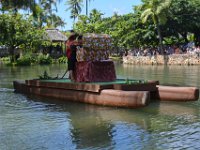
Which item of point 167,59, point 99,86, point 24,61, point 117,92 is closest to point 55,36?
point 24,61

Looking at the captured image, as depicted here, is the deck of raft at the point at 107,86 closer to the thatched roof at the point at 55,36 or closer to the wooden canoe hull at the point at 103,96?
the wooden canoe hull at the point at 103,96

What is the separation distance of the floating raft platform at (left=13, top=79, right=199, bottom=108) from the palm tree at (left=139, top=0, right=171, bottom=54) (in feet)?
106

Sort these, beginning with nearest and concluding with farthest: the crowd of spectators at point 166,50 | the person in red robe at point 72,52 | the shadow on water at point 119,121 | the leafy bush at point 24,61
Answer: the shadow on water at point 119,121 → the person in red robe at point 72,52 → the crowd of spectators at point 166,50 → the leafy bush at point 24,61

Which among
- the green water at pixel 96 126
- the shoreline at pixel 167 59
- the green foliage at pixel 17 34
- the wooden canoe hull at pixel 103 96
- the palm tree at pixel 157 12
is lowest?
the green water at pixel 96 126

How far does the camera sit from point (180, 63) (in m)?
44.8

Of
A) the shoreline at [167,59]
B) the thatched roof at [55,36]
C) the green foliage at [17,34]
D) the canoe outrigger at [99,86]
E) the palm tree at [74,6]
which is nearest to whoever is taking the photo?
the canoe outrigger at [99,86]

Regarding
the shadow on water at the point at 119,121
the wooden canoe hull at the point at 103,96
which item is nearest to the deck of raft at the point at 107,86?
the wooden canoe hull at the point at 103,96

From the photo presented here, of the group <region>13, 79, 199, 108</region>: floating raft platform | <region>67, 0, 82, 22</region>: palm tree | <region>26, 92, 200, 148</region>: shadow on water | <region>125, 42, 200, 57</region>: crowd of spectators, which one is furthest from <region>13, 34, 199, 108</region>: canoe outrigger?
<region>67, 0, 82, 22</region>: palm tree

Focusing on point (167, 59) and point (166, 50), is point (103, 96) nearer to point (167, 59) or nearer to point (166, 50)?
point (167, 59)

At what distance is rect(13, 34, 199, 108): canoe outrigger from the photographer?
14234 mm

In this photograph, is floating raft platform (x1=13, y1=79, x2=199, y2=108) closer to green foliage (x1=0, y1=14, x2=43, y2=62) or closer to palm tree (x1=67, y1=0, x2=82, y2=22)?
green foliage (x1=0, y1=14, x2=43, y2=62)

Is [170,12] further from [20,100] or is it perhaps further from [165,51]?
[20,100]

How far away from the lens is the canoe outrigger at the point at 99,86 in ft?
46.7

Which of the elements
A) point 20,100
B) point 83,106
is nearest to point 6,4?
point 20,100
